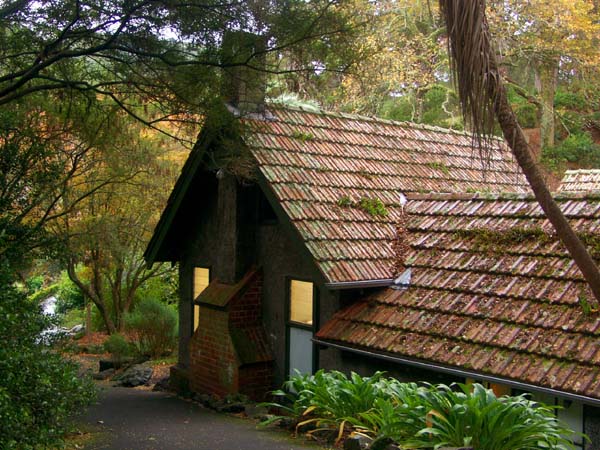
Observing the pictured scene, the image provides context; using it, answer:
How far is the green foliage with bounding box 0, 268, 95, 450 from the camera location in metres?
5.04

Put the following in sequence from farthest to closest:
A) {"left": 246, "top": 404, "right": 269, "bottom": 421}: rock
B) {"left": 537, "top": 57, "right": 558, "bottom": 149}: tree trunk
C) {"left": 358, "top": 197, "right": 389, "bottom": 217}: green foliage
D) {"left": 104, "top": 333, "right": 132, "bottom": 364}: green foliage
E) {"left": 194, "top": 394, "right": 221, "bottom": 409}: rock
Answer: {"left": 537, "top": 57, "right": 558, "bottom": 149}: tree trunk < {"left": 104, "top": 333, "right": 132, "bottom": 364}: green foliage < {"left": 194, "top": 394, "right": 221, "bottom": 409}: rock < {"left": 358, "top": 197, "right": 389, "bottom": 217}: green foliage < {"left": 246, "top": 404, "right": 269, "bottom": 421}: rock

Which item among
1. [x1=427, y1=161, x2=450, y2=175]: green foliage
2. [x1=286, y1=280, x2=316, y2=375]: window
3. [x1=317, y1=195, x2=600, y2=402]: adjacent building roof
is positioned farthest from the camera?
[x1=427, y1=161, x2=450, y2=175]: green foliage

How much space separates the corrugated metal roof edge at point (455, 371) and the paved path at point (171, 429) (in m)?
1.76

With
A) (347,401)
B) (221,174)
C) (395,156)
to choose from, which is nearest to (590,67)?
(395,156)

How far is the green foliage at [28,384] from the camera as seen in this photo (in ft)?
16.5

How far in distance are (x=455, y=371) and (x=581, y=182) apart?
1042 cm

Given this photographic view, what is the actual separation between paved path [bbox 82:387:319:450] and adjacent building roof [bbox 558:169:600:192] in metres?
10.7

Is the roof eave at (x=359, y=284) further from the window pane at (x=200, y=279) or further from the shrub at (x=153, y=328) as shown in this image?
the shrub at (x=153, y=328)

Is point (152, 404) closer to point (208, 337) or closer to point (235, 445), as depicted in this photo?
point (208, 337)

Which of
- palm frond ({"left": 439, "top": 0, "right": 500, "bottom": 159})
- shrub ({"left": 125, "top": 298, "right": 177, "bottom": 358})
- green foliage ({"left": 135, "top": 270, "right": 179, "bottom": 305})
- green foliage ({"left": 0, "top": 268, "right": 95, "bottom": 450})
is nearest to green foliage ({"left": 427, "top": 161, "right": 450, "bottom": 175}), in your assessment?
palm frond ({"left": 439, "top": 0, "right": 500, "bottom": 159})

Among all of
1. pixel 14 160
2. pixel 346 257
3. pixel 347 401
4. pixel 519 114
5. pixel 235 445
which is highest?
pixel 519 114

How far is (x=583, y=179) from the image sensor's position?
640 inches

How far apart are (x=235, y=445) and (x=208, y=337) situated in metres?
5.05

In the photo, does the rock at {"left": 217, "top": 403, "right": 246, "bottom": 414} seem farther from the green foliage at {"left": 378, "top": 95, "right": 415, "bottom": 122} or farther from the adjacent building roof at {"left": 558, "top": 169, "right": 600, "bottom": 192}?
the green foliage at {"left": 378, "top": 95, "right": 415, "bottom": 122}
